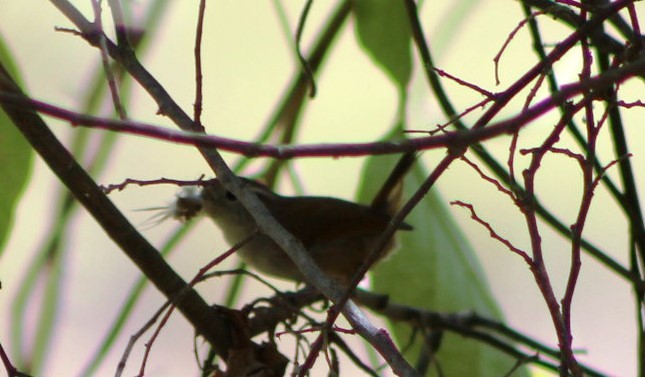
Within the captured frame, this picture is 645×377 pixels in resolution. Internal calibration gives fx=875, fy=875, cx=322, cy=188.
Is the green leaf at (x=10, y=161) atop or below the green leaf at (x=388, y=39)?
below

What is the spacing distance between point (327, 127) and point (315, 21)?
20cm

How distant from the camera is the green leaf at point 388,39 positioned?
4.41ft

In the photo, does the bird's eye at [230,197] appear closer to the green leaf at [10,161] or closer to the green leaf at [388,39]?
the green leaf at [388,39]

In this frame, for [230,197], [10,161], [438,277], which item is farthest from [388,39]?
[230,197]

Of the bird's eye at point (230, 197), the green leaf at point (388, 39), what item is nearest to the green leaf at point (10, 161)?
the green leaf at point (388, 39)

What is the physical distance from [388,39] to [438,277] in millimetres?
403

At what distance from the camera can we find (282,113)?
4.85 ft

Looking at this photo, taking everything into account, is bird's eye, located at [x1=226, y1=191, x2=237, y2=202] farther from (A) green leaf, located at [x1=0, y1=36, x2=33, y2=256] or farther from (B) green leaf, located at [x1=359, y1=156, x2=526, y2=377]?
(A) green leaf, located at [x1=0, y1=36, x2=33, y2=256]

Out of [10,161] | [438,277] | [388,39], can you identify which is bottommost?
[438,277]

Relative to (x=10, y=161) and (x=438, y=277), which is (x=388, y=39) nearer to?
(x=438, y=277)

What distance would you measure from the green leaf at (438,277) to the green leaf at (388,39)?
0.23 m

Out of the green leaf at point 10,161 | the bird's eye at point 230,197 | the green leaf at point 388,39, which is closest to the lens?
the green leaf at point 10,161

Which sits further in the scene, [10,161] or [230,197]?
[230,197]

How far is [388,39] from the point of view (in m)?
1.35
